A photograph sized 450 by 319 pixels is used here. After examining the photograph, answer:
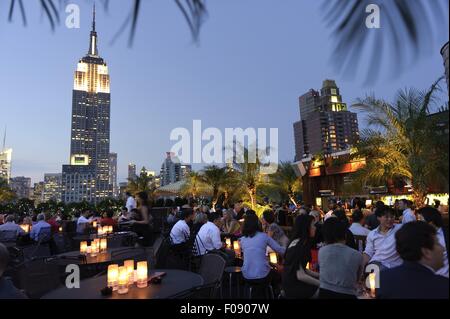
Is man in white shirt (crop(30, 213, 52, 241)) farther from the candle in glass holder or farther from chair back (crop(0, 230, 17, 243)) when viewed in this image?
the candle in glass holder

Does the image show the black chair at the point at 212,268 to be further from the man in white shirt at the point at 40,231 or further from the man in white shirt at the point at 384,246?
the man in white shirt at the point at 40,231

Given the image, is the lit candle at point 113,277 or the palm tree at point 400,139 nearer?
the lit candle at point 113,277

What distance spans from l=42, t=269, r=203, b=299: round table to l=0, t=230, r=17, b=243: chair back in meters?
5.70

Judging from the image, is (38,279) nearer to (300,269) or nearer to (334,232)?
(300,269)

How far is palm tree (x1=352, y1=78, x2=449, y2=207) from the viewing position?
846cm

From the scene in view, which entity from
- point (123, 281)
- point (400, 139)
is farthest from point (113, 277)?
point (400, 139)

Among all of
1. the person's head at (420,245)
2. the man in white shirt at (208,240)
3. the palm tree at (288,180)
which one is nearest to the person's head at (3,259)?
the person's head at (420,245)

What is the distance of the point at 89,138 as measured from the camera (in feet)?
625

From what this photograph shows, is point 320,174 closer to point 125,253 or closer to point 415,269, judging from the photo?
point 125,253

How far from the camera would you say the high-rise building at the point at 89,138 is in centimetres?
17688

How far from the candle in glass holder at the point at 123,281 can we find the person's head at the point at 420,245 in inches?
93.7

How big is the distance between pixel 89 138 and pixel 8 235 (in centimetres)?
19818

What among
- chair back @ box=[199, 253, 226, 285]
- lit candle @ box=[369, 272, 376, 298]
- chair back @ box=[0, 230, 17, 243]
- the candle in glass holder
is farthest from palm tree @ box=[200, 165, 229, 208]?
lit candle @ box=[369, 272, 376, 298]
